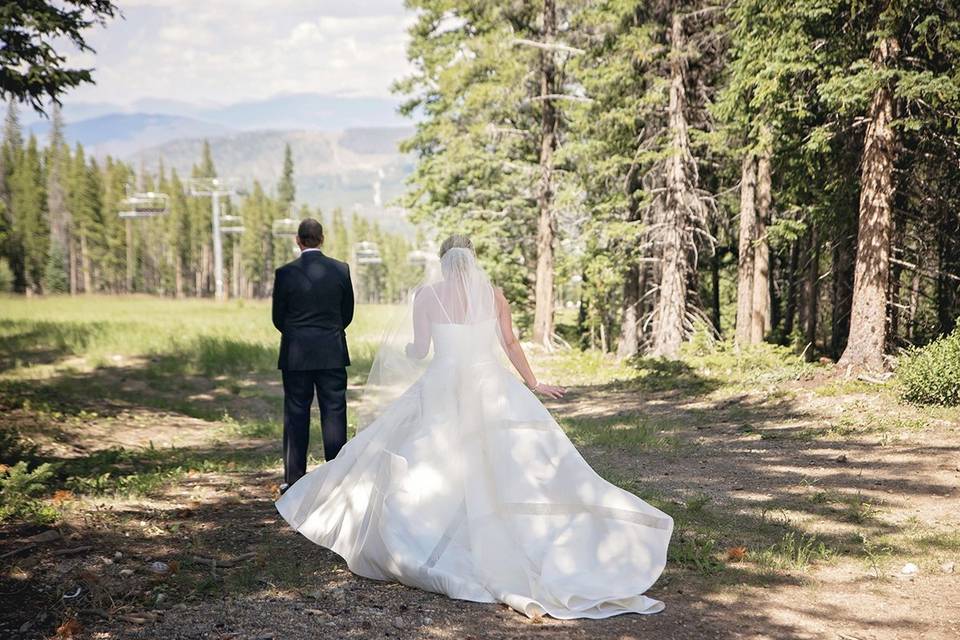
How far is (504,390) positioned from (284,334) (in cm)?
284

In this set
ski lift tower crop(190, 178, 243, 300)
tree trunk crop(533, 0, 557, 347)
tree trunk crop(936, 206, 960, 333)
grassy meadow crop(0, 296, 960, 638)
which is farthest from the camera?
ski lift tower crop(190, 178, 243, 300)

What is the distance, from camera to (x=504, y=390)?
19.3 feet

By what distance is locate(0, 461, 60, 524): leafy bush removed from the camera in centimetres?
647

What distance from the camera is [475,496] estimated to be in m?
5.47

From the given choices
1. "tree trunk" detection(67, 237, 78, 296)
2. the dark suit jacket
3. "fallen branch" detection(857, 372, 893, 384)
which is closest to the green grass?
"fallen branch" detection(857, 372, 893, 384)

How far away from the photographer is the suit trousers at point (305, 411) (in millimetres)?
7730

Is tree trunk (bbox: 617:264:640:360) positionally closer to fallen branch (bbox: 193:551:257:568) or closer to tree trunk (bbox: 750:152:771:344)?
tree trunk (bbox: 750:152:771:344)

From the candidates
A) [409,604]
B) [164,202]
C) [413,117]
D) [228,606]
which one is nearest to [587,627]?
[409,604]

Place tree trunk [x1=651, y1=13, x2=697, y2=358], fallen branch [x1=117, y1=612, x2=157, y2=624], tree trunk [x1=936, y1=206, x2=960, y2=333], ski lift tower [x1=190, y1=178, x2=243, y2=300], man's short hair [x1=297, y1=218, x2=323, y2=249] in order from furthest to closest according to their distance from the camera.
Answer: ski lift tower [x1=190, y1=178, x2=243, y2=300] → tree trunk [x1=651, y1=13, x2=697, y2=358] → tree trunk [x1=936, y1=206, x2=960, y2=333] → man's short hair [x1=297, y1=218, x2=323, y2=249] → fallen branch [x1=117, y1=612, x2=157, y2=624]

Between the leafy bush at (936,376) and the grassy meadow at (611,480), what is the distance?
13.7 inches

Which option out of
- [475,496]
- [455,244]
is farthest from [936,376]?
[475,496]

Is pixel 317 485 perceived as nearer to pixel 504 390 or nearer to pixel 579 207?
pixel 504 390

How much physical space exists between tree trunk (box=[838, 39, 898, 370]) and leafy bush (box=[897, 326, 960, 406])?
2.02 meters

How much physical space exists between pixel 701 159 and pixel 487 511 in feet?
64.8
